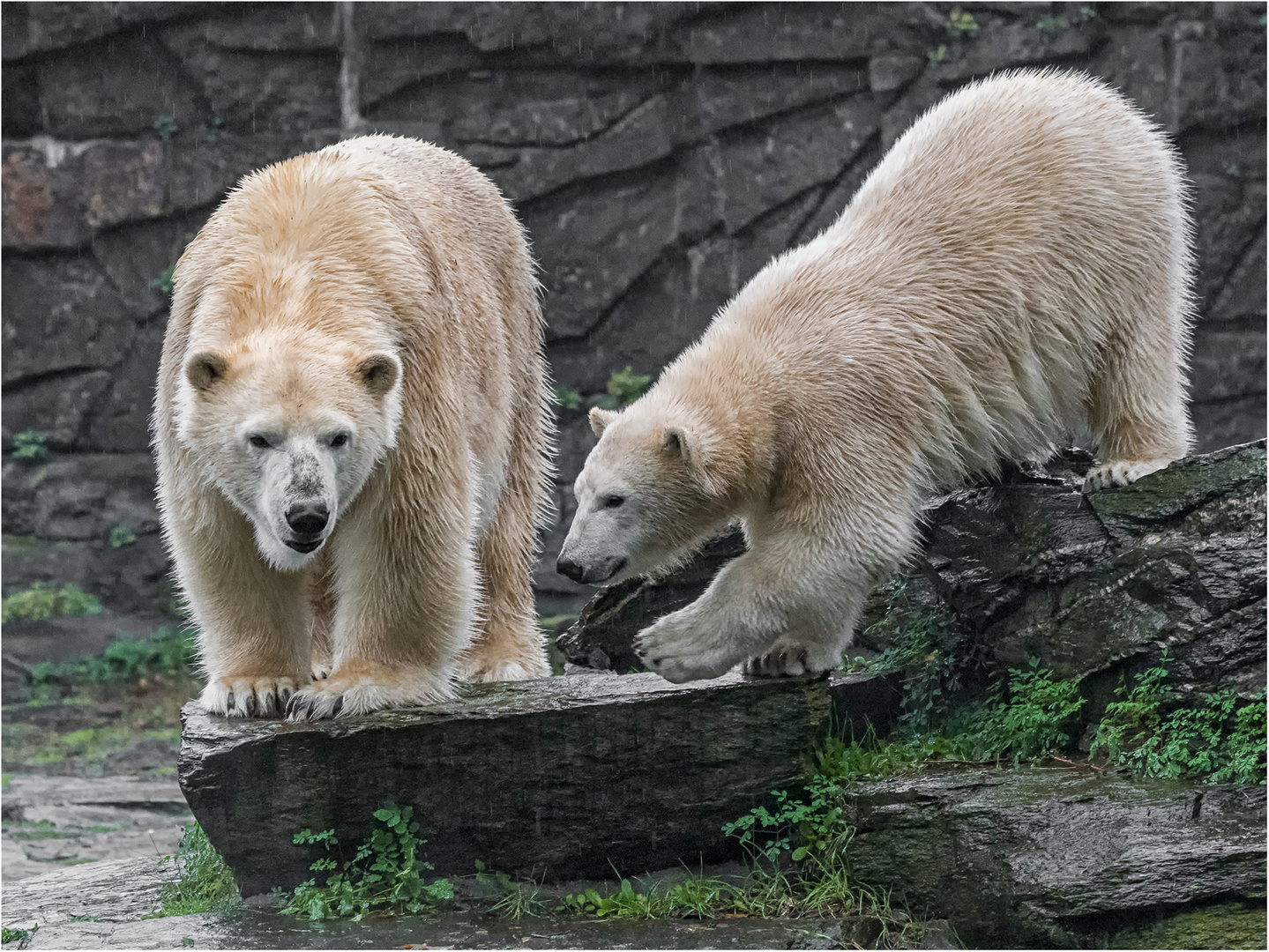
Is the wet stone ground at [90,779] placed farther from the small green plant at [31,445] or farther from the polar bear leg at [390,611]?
the small green plant at [31,445]

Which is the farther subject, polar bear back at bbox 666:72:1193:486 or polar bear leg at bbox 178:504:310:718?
polar bear back at bbox 666:72:1193:486

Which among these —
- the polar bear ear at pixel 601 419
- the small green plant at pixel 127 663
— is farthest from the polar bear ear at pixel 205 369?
the small green plant at pixel 127 663

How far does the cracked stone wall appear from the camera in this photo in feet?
36.4

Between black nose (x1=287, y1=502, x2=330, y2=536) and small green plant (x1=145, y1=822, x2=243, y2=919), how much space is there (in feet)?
5.25

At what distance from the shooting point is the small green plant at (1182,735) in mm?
4172

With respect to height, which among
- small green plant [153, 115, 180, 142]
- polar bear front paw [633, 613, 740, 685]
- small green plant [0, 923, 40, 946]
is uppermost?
small green plant [153, 115, 180, 142]

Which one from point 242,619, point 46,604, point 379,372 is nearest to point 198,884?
point 242,619

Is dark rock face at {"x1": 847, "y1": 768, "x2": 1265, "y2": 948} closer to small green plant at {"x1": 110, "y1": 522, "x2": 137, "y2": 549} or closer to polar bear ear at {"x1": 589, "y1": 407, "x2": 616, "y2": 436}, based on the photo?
polar bear ear at {"x1": 589, "y1": 407, "x2": 616, "y2": 436}

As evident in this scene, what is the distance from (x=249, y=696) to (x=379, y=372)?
50.0 inches

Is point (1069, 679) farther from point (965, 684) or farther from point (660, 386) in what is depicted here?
point (660, 386)

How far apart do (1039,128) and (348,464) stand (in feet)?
9.55

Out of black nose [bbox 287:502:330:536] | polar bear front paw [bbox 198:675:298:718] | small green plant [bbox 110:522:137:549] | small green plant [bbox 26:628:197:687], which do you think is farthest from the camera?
small green plant [bbox 110:522:137:549]

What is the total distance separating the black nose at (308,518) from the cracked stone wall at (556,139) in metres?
7.68

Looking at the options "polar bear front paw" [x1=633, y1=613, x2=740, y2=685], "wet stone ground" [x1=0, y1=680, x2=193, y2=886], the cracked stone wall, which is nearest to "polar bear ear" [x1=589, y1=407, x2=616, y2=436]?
"polar bear front paw" [x1=633, y1=613, x2=740, y2=685]
